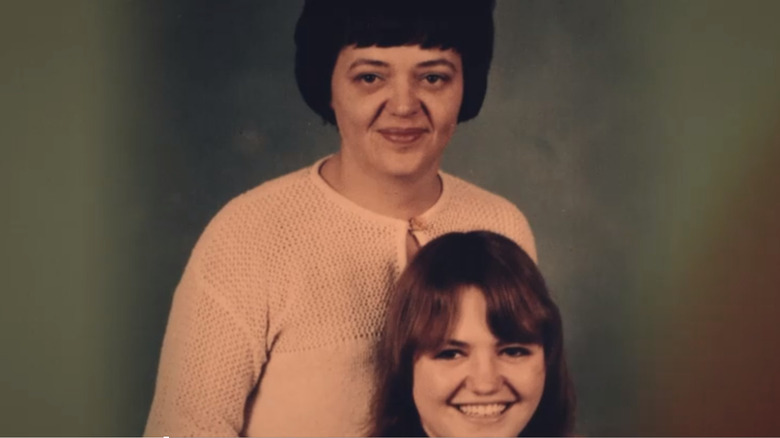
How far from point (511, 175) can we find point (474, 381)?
1.12 ft

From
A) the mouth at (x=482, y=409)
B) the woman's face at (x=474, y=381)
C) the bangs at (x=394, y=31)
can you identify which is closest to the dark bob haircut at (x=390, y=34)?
the bangs at (x=394, y=31)

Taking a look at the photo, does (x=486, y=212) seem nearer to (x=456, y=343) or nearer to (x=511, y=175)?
(x=511, y=175)

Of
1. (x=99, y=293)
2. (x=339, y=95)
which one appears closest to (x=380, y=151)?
(x=339, y=95)

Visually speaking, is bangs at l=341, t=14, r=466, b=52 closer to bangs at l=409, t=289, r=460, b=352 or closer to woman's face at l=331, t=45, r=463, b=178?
woman's face at l=331, t=45, r=463, b=178

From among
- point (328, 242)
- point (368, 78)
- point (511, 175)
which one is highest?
point (368, 78)

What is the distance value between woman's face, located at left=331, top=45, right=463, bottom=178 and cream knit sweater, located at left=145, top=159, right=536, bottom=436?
85mm

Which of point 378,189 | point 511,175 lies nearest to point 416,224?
point 378,189

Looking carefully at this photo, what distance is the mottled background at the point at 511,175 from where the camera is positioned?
1.36 metres

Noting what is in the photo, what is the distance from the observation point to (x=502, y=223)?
138 cm

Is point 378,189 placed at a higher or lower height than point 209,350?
higher

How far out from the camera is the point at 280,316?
4.30 ft

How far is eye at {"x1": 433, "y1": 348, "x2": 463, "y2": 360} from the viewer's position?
1.31 metres

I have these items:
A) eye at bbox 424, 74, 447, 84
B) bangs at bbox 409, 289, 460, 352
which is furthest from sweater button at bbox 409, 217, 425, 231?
eye at bbox 424, 74, 447, 84

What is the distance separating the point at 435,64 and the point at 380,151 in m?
0.16
